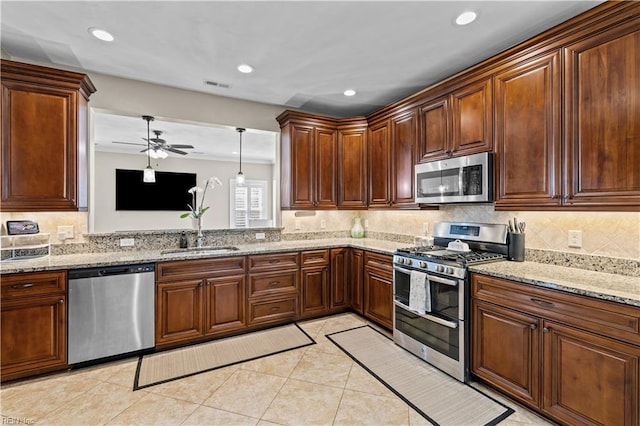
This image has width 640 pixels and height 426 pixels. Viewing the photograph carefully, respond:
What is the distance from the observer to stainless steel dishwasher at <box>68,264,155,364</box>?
8.17 ft

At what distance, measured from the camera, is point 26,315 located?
233 centimetres

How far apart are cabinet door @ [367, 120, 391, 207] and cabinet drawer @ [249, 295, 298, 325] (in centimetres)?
162

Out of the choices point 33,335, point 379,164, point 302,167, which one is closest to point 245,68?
point 302,167

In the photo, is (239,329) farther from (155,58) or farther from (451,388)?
(155,58)

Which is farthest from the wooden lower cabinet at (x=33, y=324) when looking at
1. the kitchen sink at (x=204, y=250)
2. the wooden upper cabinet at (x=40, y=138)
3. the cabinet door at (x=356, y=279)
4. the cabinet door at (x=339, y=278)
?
the cabinet door at (x=356, y=279)

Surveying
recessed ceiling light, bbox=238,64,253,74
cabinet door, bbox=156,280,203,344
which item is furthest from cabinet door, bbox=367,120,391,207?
cabinet door, bbox=156,280,203,344

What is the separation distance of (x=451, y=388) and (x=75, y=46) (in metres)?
4.21

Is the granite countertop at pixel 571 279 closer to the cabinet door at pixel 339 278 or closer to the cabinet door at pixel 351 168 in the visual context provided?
the cabinet door at pixel 339 278

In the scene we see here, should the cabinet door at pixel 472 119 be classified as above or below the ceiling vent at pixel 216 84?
below

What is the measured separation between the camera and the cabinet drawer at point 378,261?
10.5 feet

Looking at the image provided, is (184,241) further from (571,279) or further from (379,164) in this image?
(571,279)

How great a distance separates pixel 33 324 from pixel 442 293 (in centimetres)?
334

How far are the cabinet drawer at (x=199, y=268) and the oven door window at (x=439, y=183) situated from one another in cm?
208

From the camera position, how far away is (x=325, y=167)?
395 centimetres
